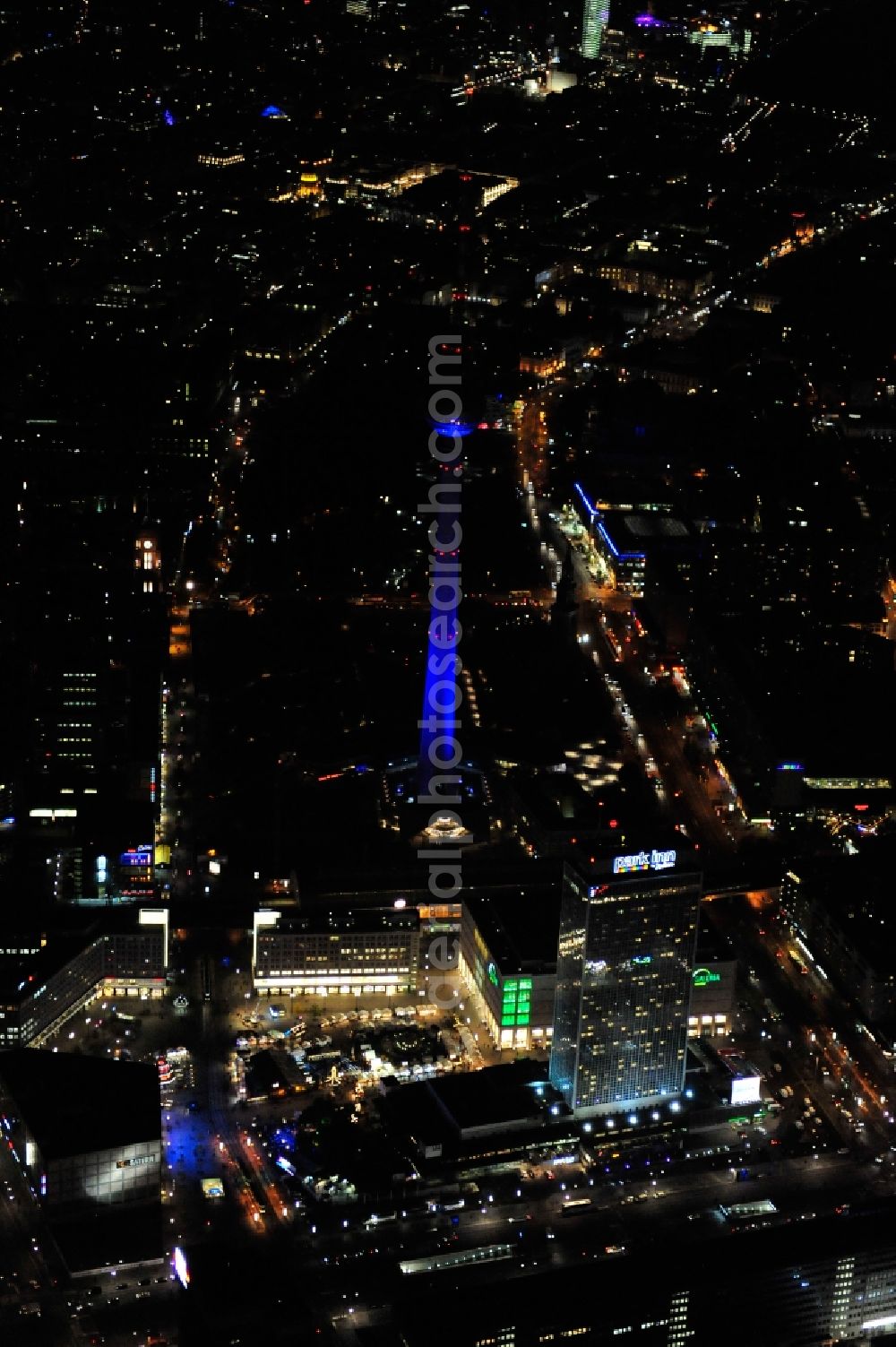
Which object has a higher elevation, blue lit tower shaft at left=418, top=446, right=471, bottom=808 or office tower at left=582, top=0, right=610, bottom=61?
office tower at left=582, top=0, right=610, bottom=61

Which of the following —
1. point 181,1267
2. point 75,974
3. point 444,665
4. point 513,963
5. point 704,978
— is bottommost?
point 181,1267

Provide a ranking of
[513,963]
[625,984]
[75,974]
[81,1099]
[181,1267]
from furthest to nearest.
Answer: [75,974], [513,963], [625,984], [81,1099], [181,1267]

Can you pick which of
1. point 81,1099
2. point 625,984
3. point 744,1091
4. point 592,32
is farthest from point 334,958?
point 592,32

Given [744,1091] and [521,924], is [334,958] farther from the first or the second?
[744,1091]

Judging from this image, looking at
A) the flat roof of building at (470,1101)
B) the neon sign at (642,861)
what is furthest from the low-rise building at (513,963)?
the neon sign at (642,861)

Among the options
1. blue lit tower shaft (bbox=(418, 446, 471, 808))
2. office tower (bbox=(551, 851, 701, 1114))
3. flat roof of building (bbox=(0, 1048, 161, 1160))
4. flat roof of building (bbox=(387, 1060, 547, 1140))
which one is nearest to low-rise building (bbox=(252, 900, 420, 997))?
flat roof of building (bbox=(387, 1060, 547, 1140))

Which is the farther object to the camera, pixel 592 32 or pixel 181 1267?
pixel 592 32

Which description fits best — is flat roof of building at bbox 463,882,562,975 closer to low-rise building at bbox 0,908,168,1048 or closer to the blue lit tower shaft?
the blue lit tower shaft
